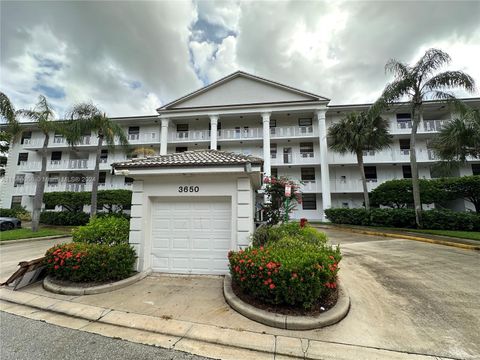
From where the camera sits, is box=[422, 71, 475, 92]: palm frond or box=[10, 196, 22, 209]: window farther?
box=[10, 196, 22, 209]: window

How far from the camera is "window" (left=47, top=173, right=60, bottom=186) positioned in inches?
979

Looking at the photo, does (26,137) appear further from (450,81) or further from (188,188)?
(450,81)

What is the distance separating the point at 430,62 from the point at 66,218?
28547 millimetres

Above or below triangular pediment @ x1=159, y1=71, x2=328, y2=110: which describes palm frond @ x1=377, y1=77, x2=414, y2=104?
below

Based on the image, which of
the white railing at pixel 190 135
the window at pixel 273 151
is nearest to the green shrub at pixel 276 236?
the window at pixel 273 151

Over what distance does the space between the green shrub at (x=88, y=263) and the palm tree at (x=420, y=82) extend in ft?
52.3

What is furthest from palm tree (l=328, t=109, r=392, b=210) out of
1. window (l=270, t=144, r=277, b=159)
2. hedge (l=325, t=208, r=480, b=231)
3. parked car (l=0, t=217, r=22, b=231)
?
parked car (l=0, t=217, r=22, b=231)

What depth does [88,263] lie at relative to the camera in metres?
5.32

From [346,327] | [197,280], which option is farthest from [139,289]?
[346,327]

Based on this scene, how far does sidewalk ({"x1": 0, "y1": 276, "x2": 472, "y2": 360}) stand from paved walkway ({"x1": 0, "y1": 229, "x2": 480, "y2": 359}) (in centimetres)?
1

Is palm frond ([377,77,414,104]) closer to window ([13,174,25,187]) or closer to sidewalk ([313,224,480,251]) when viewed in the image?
sidewalk ([313,224,480,251])

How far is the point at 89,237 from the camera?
21.1 ft

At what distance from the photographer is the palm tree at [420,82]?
1237 cm

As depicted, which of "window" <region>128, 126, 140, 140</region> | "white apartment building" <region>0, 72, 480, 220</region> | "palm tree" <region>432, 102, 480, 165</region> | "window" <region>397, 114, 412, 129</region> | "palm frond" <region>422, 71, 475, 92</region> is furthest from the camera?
"window" <region>128, 126, 140, 140</region>
